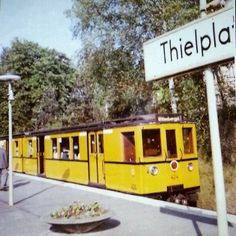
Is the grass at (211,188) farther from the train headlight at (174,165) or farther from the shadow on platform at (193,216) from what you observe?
the shadow on platform at (193,216)

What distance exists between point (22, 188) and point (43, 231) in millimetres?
7507

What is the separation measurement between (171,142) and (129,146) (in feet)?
3.98

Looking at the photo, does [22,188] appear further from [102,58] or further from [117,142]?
[102,58]

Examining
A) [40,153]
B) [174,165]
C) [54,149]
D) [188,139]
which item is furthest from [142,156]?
[40,153]

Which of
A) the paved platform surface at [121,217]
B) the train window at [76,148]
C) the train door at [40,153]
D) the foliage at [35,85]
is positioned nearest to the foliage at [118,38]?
the train door at [40,153]

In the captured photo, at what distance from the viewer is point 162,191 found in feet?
37.0

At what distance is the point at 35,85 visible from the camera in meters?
37.0

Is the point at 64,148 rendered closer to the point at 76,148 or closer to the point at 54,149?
the point at 54,149

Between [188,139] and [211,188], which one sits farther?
[211,188]

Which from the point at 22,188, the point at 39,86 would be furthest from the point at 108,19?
the point at 39,86

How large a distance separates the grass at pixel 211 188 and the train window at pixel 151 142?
359 cm

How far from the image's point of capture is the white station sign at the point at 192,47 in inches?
104

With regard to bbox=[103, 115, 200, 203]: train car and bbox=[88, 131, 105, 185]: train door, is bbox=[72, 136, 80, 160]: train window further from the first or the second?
bbox=[103, 115, 200, 203]: train car

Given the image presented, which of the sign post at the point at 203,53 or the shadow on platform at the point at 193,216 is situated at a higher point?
the sign post at the point at 203,53
